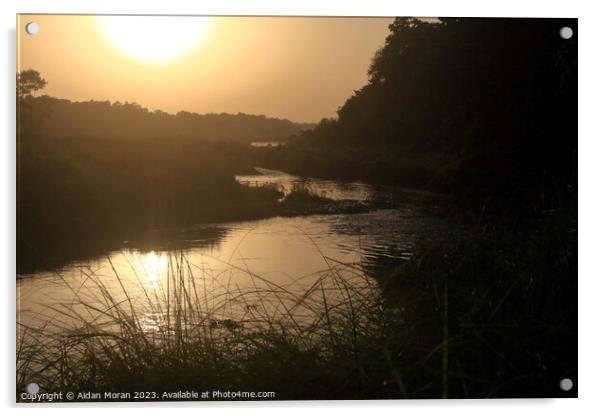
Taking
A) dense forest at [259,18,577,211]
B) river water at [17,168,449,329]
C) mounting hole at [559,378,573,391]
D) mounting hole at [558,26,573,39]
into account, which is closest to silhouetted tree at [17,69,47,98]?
river water at [17,168,449,329]

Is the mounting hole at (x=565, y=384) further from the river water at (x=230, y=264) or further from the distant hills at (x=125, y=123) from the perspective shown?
the distant hills at (x=125, y=123)

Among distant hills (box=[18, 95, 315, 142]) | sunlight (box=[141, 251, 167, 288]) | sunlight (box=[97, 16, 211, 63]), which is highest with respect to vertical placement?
sunlight (box=[97, 16, 211, 63])

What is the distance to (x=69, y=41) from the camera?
338 cm

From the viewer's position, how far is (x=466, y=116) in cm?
352

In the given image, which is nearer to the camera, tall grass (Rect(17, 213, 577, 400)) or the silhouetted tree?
tall grass (Rect(17, 213, 577, 400))

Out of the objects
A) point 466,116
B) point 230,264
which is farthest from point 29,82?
point 466,116

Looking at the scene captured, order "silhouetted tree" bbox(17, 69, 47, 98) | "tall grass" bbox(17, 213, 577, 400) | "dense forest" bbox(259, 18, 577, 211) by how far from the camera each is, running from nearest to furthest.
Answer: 1. "tall grass" bbox(17, 213, 577, 400)
2. "silhouetted tree" bbox(17, 69, 47, 98)
3. "dense forest" bbox(259, 18, 577, 211)

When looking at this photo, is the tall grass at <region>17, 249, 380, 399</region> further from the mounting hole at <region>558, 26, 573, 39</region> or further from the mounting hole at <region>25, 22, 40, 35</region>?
the mounting hole at <region>558, 26, 573, 39</region>

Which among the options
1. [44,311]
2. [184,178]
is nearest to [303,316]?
A: [184,178]

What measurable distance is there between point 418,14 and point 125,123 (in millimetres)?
1530

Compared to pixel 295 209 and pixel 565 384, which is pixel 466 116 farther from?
pixel 565 384

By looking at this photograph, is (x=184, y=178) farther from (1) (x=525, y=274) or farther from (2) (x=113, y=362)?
(1) (x=525, y=274)

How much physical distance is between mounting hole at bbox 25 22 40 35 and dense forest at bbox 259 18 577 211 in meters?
1.27

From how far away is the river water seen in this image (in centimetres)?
333
